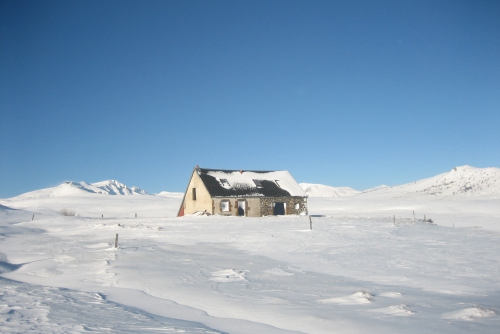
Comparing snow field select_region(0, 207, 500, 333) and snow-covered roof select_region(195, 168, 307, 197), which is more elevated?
snow-covered roof select_region(195, 168, 307, 197)

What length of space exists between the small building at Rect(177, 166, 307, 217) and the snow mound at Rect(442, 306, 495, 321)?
3075 centimetres

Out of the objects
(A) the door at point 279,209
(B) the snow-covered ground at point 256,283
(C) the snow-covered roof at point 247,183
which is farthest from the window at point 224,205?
(B) the snow-covered ground at point 256,283

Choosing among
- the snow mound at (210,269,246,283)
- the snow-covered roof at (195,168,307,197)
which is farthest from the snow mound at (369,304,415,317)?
the snow-covered roof at (195,168,307,197)

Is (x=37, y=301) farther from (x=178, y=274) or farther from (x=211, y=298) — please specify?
(x=178, y=274)

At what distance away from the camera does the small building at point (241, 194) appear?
126 ft

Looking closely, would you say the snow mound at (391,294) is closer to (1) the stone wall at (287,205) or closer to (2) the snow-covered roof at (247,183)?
(2) the snow-covered roof at (247,183)

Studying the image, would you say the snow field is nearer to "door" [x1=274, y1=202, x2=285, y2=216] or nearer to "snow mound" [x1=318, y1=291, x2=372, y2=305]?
"snow mound" [x1=318, y1=291, x2=372, y2=305]

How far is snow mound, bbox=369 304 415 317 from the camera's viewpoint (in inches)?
317

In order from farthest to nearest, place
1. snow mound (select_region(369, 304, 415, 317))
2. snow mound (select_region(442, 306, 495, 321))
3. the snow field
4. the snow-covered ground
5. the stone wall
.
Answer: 1. the stone wall
2. snow mound (select_region(369, 304, 415, 317))
3. the snow field
4. snow mound (select_region(442, 306, 495, 321))
5. the snow-covered ground

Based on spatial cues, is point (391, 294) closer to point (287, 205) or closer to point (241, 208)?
point (241, 208)

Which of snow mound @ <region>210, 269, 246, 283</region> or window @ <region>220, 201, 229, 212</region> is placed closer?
snow mound @ <region>210, 269, 246, 283</region>

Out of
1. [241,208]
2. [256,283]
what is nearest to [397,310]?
[256,283]

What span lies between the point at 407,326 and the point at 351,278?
530 cm

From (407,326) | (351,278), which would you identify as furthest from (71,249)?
(407,326)
